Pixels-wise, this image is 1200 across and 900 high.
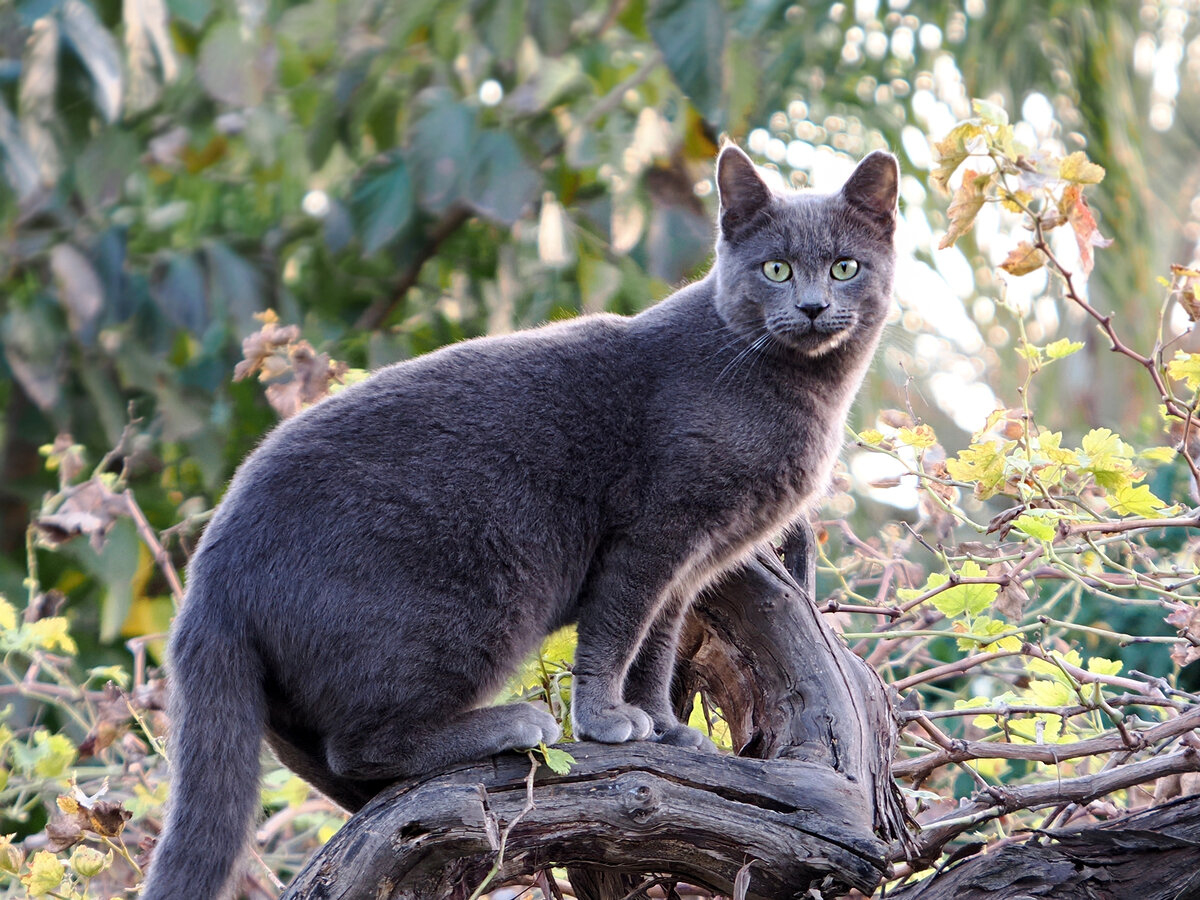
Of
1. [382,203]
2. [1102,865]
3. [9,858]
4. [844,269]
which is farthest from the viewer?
[382,203]

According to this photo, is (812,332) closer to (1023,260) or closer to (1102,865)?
(1023,260)

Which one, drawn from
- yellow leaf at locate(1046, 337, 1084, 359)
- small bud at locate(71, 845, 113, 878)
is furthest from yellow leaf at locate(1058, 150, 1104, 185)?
small bud at locate(71, 845, 113, 878)

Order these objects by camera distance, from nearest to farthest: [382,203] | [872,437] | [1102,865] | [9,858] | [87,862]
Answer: [1102,865] → [87,862] → [9,858] → [872,437] → [382,203]

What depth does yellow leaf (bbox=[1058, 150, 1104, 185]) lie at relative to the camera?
150 cm

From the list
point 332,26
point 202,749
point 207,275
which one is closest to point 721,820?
point 202,749

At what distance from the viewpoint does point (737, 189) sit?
1.90 metres

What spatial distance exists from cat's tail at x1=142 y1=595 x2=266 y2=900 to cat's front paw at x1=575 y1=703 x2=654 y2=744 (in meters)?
0.46

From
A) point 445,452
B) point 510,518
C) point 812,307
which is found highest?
point 812,307

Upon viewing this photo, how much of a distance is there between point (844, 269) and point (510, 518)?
0.70 meters

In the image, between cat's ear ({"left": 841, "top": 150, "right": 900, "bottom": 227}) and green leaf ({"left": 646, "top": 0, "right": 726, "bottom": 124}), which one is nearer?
cat's ear ({"left": 841, "top": 150, "right": 900, "bottom": 227})

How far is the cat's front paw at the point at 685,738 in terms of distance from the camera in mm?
1660

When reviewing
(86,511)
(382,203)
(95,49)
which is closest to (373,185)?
(382,203)

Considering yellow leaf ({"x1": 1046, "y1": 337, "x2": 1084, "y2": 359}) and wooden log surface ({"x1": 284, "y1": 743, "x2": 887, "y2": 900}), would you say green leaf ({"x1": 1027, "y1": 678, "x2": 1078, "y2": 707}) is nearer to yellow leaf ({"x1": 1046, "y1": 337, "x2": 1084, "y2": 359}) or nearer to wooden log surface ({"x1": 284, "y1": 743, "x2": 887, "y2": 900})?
wooden log surface ({"x1": 284, "y1": 743, "x2": 887, "y2": 900})

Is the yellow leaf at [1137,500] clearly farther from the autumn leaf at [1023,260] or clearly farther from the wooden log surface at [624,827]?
the wooden log surface at [624,827]
